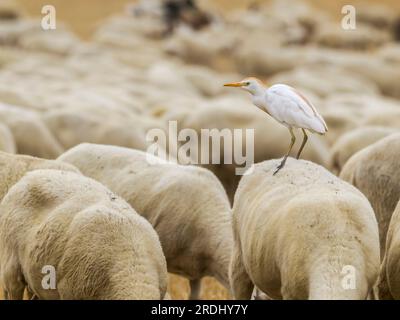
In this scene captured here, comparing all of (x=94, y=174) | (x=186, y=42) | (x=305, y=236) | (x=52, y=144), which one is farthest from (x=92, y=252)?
(x=186, y=42)

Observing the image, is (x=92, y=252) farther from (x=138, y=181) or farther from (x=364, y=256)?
(x=138, y=181)

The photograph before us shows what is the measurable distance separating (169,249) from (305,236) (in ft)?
7.17

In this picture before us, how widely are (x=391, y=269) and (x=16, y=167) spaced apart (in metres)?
2.42

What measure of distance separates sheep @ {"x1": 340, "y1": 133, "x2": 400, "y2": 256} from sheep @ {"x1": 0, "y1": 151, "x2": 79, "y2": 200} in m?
1.95

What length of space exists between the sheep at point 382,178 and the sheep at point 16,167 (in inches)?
76.7

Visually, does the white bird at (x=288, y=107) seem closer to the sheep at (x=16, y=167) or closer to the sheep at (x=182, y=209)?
the sheep at (x=182, y=209)

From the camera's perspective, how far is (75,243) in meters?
5.39

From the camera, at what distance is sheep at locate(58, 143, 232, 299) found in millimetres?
6805

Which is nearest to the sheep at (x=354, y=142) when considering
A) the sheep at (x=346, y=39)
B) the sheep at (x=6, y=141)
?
the sheep at (x=6, y=141)

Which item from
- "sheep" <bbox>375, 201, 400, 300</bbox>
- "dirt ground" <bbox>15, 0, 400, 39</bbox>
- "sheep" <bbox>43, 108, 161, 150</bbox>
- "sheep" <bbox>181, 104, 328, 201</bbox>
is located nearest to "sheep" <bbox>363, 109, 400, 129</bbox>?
"sheep" <bbox>181, 104, 328, 201</bbox>

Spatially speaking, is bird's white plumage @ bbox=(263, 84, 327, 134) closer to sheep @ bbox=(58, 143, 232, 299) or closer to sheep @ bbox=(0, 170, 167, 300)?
sheep @ bbox=(0, 170, 167, 300)

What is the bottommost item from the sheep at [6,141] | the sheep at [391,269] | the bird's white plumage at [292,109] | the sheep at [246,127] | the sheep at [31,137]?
the sheep at [246,127]

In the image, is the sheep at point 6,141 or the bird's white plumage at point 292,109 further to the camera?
the sheep at point 6,141

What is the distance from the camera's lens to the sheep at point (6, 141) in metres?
8.80
